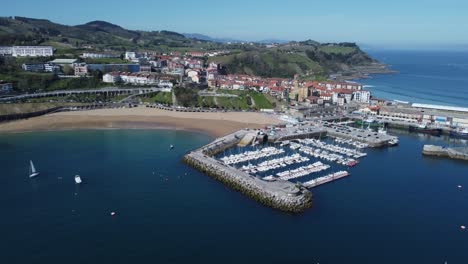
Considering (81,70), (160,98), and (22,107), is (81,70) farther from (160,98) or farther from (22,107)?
(22,107)

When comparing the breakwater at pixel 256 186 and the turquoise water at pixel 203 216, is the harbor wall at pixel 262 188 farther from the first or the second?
the turquoise water at pixel 203 216

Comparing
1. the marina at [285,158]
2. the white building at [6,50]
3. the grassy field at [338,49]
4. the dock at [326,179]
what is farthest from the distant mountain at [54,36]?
the dock at [326,179]

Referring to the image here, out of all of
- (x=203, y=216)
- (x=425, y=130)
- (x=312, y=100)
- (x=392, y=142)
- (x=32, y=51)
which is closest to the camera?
(x=203, y=216)

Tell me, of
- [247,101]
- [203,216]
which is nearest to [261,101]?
[247,101]

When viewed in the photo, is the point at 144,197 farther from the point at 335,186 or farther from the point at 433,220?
the point at 433,220

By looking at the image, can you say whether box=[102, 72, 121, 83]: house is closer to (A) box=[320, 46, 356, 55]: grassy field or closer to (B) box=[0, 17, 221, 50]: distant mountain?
(B) box=[0, 17, 221, 50]: distant mountain

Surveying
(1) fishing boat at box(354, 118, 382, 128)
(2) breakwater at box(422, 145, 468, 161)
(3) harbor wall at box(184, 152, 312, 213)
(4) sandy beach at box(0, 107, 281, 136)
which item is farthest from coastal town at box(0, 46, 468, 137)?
(3) harbor wall at box(184, 152, 312, 213)

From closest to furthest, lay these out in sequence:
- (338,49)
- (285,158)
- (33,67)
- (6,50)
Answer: (285,158) < (33,67) < (6,50) < (338,49)
